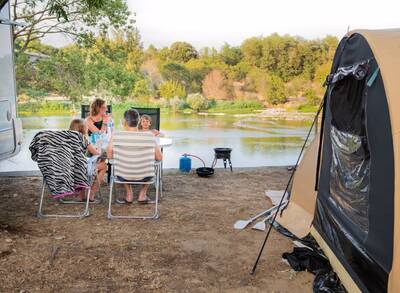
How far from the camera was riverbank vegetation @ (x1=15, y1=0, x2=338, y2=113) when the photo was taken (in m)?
7.54

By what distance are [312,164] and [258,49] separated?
5435 millimetres

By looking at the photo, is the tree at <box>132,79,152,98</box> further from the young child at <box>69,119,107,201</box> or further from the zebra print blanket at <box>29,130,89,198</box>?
the zebra print blanket at <box>29,130,89,198</box>

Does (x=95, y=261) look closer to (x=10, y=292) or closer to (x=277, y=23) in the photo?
(x=10, y=292)

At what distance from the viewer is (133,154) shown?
3980 mm

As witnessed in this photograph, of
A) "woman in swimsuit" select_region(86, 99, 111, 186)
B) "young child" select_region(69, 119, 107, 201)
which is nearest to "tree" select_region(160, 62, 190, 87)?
"woman in swimsuit" select_region(86, 99, 111, 186)

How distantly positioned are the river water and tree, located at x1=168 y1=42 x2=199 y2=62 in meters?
1.18

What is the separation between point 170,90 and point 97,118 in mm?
3533

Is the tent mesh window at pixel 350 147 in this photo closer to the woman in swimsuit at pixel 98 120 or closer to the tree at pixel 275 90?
the woman in swimsuit at pixel 98 120

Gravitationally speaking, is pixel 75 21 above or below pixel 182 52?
above

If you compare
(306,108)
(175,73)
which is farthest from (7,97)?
(306,108)

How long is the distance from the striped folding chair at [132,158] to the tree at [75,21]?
13.4 ft

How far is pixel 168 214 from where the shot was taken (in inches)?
163

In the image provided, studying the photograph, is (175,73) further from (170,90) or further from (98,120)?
(98,120)

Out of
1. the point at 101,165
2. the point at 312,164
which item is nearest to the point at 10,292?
the point at 101,165
